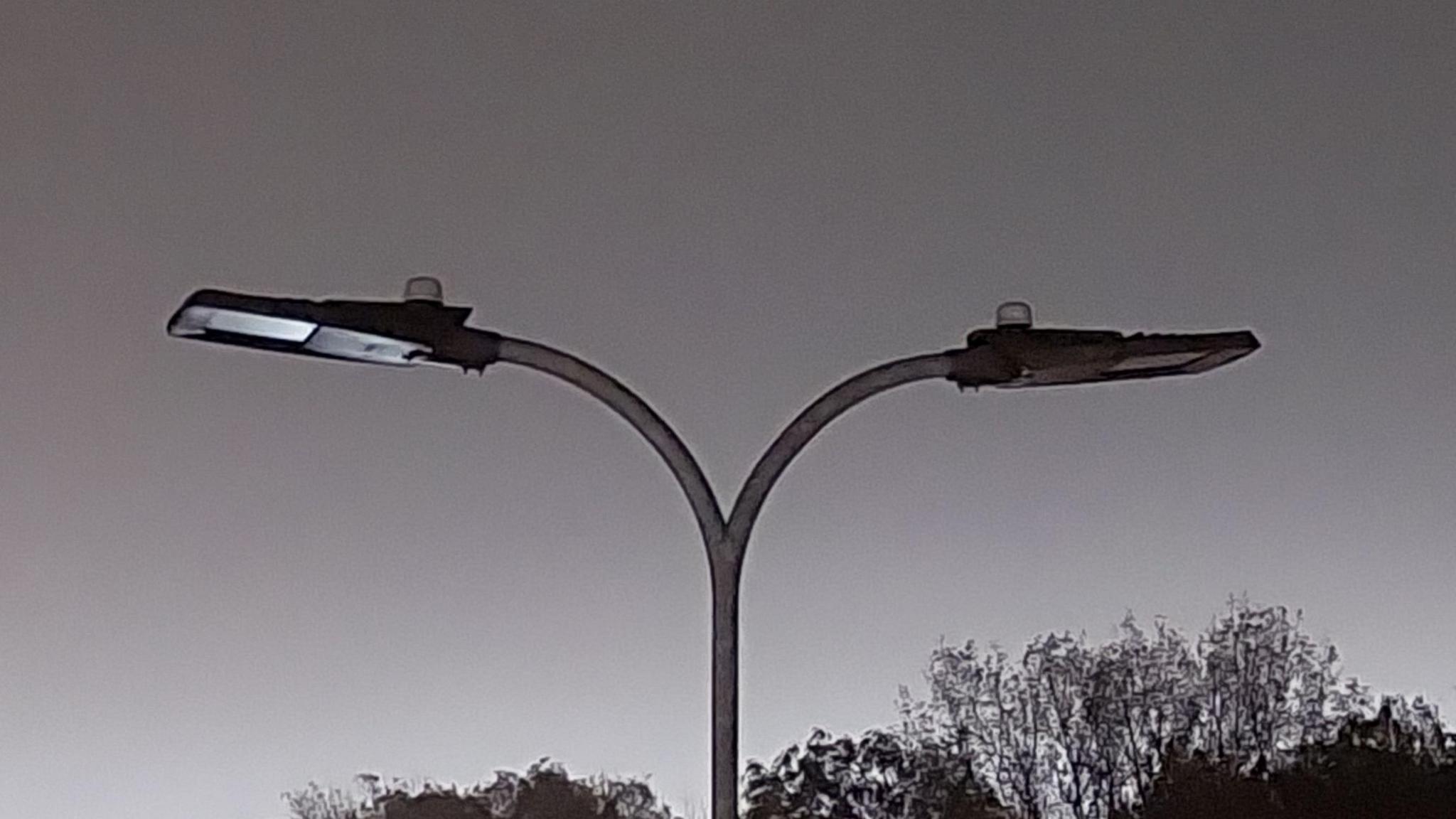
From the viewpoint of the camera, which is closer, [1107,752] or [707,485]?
[707,485]

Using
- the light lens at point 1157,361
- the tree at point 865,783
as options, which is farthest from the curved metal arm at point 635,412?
the tree at point 865,783

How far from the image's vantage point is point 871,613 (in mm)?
3141

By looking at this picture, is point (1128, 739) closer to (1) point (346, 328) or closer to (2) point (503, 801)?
(2) point (503, 801)

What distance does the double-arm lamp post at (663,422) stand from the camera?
92.9 inches

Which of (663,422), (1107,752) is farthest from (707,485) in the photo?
(1107,752)

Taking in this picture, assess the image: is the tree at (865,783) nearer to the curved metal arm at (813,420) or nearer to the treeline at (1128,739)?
the treeline at (1128,739)

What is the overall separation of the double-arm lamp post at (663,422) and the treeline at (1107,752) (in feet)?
1.94

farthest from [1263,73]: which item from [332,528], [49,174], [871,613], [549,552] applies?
[49,174]

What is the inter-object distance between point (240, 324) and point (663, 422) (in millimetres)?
511

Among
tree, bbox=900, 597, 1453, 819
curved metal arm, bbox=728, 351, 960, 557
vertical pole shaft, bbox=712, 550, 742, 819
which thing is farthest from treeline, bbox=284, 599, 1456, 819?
curved metal arm, bbox=728, 351, 960, 557

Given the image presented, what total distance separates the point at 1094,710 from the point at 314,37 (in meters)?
1.67

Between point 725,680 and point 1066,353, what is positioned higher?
point 1066,353

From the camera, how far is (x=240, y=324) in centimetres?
233

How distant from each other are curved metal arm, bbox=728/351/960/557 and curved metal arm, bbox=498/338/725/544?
30 mm
